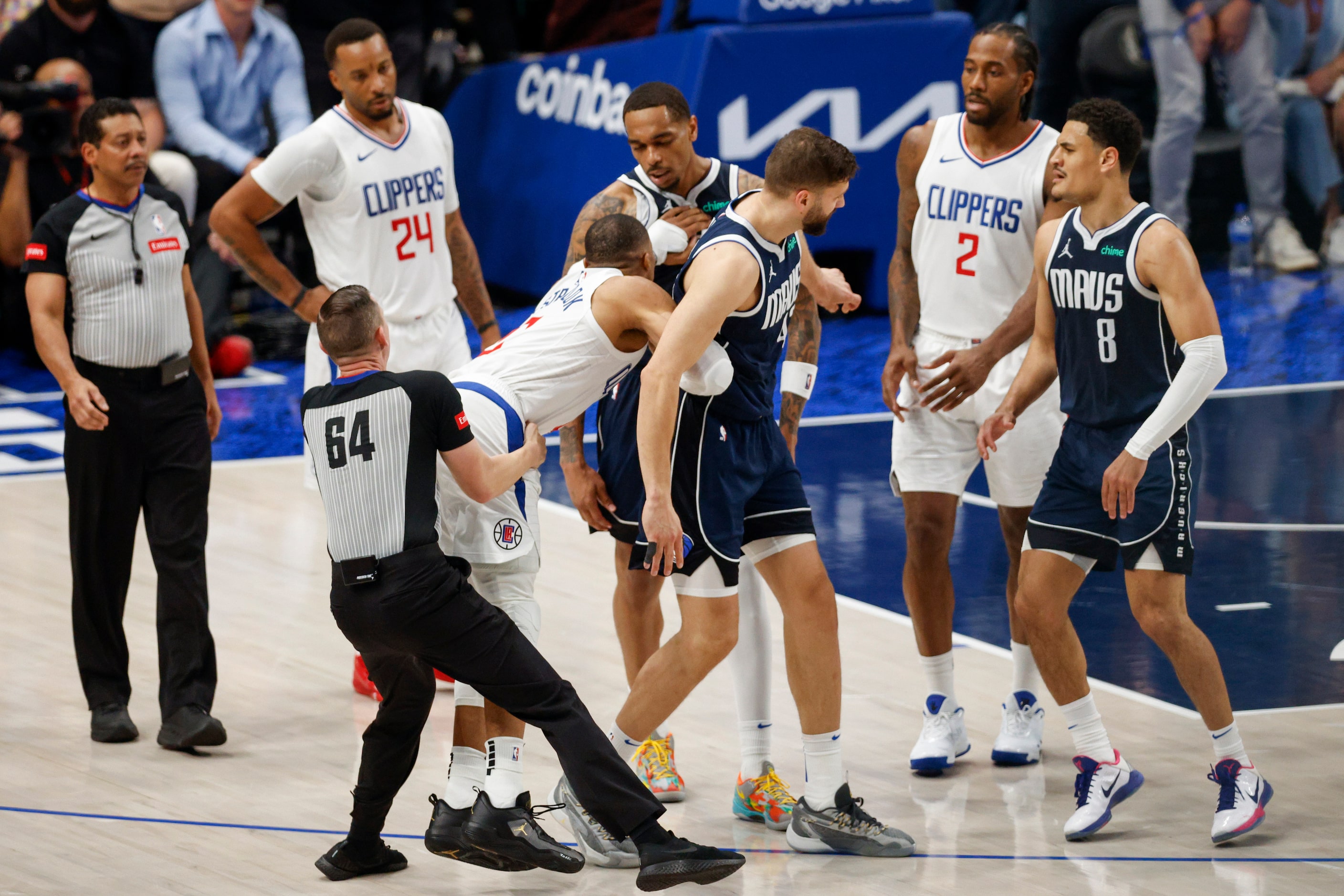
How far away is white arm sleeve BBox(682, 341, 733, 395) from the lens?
4.66 metres

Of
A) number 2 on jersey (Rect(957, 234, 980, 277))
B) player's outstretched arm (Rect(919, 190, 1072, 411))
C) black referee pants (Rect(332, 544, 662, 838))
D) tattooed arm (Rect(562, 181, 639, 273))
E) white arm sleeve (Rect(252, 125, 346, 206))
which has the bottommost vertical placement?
black referee pants (Rect(332, 544, 662, 838))

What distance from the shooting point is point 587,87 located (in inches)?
493

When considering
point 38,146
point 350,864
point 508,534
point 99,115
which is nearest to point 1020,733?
→ point 508,534

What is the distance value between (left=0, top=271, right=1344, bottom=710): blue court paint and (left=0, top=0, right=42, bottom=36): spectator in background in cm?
231

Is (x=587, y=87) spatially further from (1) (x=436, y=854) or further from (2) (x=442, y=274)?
(1) (x=436, y=854)

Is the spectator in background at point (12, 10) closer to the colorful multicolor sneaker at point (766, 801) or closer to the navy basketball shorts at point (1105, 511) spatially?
the colorful multicolor sneaker at point (766, 801)

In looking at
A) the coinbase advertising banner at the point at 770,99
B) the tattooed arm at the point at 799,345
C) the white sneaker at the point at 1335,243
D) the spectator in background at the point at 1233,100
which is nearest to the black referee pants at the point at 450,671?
the tattooed arm at the point at 799,345

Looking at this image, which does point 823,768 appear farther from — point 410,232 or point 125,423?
point 410,232

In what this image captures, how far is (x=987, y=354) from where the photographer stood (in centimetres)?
556

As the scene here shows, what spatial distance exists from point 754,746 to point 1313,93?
10703 millimetres

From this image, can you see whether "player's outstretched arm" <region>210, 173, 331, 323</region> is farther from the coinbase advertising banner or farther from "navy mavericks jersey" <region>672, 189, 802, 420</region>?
the coinbase advertising banner

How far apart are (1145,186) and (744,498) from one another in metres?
10.7

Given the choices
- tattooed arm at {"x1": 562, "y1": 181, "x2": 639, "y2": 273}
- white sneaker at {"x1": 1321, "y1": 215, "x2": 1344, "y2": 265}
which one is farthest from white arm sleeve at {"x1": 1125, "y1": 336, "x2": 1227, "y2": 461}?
white sneaker at {"x1": 1321, "y1": 215, "x2": 1344, "y2": 265}

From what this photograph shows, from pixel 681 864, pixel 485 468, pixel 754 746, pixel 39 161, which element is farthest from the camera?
pixel 39 161
